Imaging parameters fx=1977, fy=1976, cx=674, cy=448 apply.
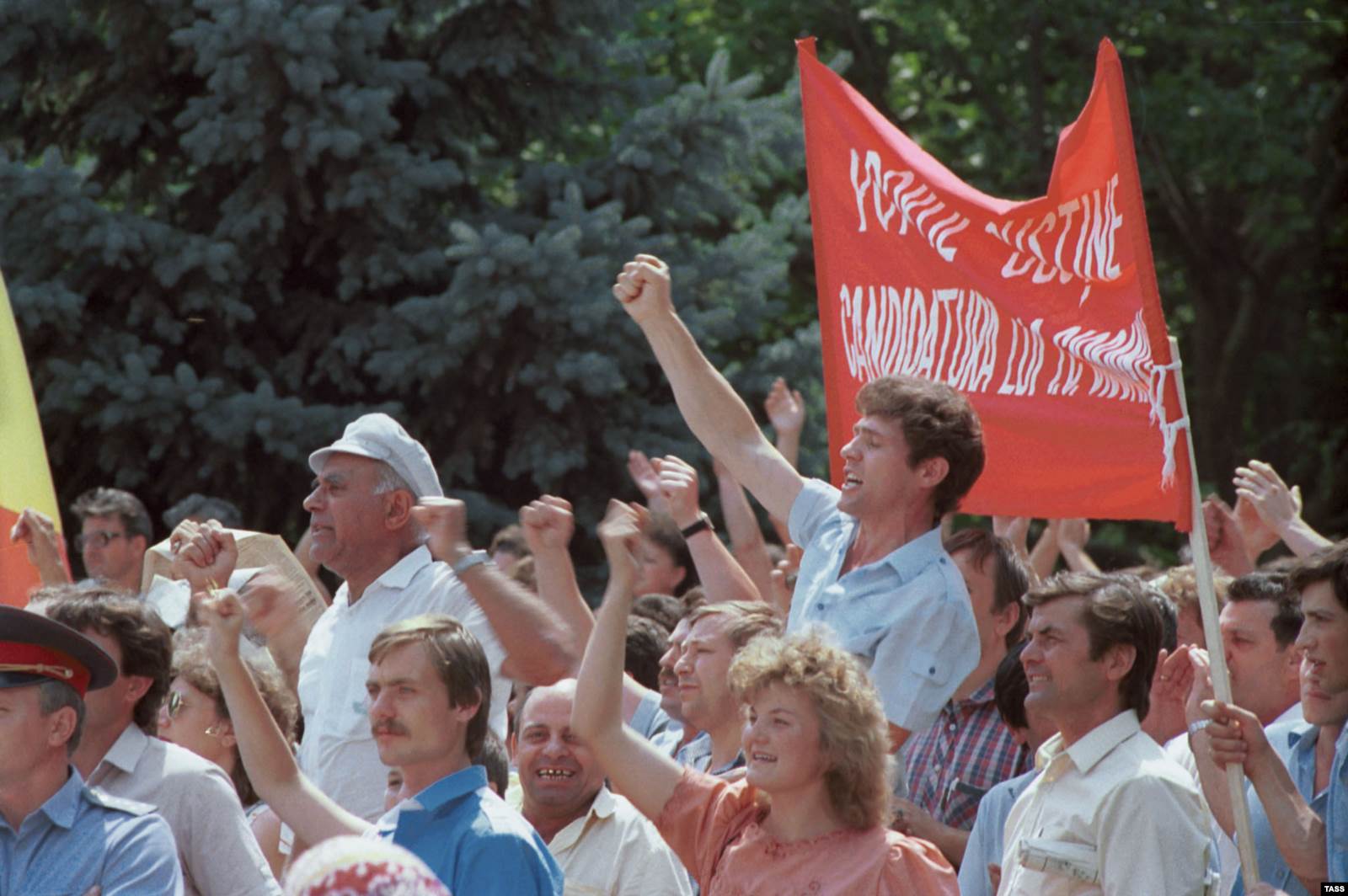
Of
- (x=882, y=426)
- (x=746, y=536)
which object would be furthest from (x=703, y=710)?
(x=746, y=536)

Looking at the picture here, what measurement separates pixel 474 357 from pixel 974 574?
206 inches

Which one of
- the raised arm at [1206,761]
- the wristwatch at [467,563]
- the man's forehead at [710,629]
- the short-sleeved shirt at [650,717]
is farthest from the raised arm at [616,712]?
the short-sleeved shirt at [650,717]

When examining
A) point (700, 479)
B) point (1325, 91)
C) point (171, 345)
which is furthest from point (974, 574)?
point (1325, 91)

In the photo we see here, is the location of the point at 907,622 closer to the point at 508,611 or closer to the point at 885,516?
the point at 885,516

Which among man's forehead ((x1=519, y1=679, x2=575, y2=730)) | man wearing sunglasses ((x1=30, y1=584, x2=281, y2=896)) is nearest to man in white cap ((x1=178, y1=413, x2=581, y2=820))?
man's forehead ((x1=519, y1=679, x2=575, y2=730))

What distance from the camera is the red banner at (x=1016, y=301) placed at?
227 inches

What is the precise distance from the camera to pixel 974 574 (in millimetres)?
6035

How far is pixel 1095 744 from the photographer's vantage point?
4.93 m

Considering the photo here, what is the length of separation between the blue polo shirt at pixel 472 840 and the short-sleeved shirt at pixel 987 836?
1376mm

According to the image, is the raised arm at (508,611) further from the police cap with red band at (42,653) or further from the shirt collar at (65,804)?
the shirt collar at (65,804)

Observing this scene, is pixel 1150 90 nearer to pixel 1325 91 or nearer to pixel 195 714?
pixel 1325 91

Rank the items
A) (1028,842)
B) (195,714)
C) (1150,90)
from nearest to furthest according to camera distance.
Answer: (1028,842) → (195,714) → (1150,90)

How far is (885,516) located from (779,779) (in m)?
1.02

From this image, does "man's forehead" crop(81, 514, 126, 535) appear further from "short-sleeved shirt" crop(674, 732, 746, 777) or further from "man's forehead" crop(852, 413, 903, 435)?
"man's forehead" crop(852, 413, 903, 435)
